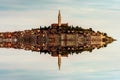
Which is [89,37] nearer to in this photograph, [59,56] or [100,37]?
[100,37]

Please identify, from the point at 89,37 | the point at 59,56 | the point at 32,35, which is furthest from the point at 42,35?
the point at 59,56

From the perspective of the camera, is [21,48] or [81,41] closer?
[21,48]


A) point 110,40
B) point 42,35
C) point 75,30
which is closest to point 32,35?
point 42,35

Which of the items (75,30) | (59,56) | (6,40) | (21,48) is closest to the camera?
(59,56)

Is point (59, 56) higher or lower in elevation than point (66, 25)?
lower

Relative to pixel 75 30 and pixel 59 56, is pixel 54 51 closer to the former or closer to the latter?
pixel 59 56

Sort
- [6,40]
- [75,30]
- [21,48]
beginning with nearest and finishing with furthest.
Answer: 1. [21,48]
2. [75,30]
3. [6,40]
